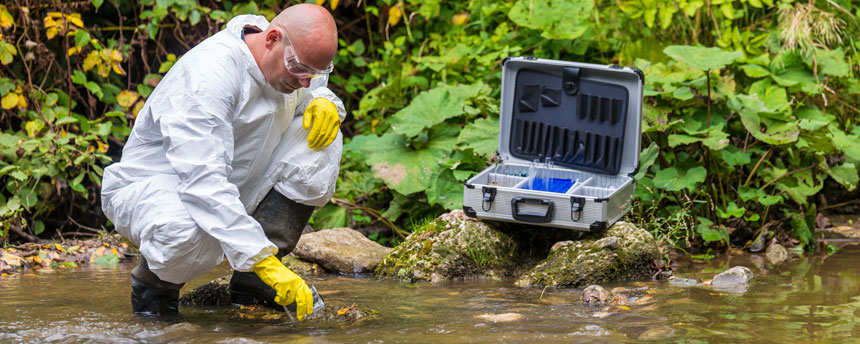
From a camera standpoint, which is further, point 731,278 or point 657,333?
point 731,278

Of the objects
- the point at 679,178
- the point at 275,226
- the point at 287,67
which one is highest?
the point at 287,67

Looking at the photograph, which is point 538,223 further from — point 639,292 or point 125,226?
point 125,226

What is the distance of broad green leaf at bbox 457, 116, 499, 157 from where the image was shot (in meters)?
4.93

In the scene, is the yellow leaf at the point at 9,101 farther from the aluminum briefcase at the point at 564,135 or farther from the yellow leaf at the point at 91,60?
the aluminum briefcase at the point at 564,135

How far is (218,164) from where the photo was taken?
8.51ft

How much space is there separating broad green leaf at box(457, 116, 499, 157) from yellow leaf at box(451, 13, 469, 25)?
4.76 feet

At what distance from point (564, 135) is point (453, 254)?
3.42 feet

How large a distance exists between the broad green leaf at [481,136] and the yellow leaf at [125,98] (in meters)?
2.21

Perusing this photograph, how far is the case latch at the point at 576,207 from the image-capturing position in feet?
12.8

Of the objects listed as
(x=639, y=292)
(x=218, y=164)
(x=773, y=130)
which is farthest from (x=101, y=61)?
(x=773, y=130)

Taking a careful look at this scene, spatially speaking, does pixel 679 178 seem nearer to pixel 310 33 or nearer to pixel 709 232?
pixel 709 232

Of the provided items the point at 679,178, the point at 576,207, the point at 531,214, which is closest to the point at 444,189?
the point at 531,214

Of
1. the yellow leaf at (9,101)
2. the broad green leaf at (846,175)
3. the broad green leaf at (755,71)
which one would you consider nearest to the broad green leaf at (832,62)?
the broad green leaf at (755,71)

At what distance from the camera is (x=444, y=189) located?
15.8 feet
